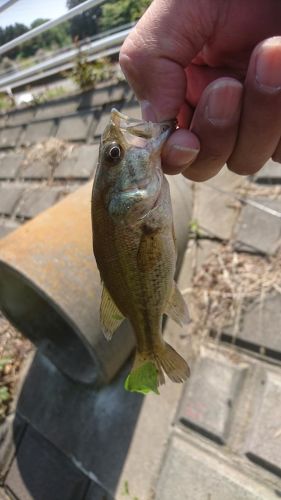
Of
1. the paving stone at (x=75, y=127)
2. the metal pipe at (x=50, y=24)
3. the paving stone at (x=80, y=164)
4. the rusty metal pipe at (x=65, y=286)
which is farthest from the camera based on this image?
the paving stone at (x=75, y=127)

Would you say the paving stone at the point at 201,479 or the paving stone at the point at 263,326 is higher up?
the paving stone at the point at 263,326

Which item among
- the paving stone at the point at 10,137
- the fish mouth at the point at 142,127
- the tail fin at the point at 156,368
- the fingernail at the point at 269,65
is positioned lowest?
the paving stone at the point at 10,137

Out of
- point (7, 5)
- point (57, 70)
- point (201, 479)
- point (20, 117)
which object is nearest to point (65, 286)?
point (201, 479)

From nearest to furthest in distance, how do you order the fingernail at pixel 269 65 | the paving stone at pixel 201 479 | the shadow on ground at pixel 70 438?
1. the fingernail at pixel 269 65
2. the paving stone at pixel 201 479
3. the shadow on ground at pixel 70 438

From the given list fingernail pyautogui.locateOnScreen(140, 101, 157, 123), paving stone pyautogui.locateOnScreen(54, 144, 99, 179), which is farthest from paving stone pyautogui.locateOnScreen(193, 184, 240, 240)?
fingernail pyautogui.locateOnScreen(140, 101, 157, 123)

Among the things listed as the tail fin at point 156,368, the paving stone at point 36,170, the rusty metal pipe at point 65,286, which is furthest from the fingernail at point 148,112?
the paving stone at point 36,170

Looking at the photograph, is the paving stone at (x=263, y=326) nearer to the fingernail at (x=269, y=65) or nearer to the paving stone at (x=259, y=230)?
the paving stone at (x=259, y=230)
